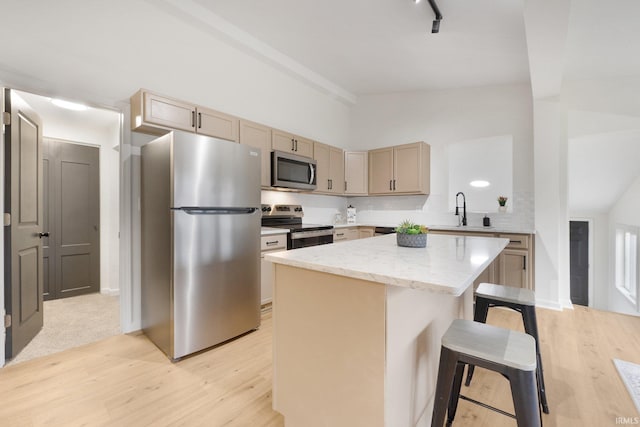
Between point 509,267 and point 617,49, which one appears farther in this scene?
point 509,267

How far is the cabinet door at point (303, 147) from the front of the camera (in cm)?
393

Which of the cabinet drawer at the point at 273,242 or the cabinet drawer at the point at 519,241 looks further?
the cabinet drawer at the point at 519,241

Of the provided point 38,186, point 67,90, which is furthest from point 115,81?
point 38,186

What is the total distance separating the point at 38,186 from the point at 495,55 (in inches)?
189

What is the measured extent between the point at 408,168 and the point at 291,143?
5.95 feet

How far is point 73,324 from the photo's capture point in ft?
9.71

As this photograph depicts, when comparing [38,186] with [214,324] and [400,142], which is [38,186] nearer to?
[214,324]

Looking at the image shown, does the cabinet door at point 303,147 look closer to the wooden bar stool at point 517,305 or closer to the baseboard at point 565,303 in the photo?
the wooden bar stool at point 517,305

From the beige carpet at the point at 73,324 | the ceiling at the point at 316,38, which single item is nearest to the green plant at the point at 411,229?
the ceiling at the point at 316,38

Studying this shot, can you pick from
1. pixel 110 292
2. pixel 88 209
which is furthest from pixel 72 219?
pixel 110 292

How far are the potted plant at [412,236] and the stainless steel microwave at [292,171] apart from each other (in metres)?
1.97

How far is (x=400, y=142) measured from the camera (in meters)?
4.78

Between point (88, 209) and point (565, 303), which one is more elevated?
point (88, 209)

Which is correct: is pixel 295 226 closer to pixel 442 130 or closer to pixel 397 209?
pixel 397 209
